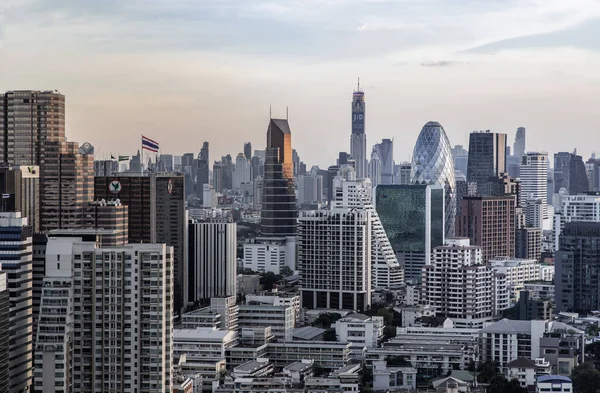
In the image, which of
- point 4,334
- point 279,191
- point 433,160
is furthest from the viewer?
point 433,160

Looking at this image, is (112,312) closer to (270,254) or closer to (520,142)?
(270,254)

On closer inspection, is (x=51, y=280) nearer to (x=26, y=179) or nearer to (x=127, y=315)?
(x=127, y=315)

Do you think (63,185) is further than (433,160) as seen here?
No

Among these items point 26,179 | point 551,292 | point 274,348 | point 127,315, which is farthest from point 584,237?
point 127,315

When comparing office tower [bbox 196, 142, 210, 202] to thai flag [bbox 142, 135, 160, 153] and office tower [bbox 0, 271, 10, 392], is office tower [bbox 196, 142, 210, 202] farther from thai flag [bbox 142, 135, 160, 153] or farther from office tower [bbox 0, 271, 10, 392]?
office tower [bbox 0, 271, 10, 392]

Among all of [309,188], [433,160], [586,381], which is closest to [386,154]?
[309,188]

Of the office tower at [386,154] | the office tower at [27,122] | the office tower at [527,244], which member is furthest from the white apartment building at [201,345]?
the office tower at [386,154]
